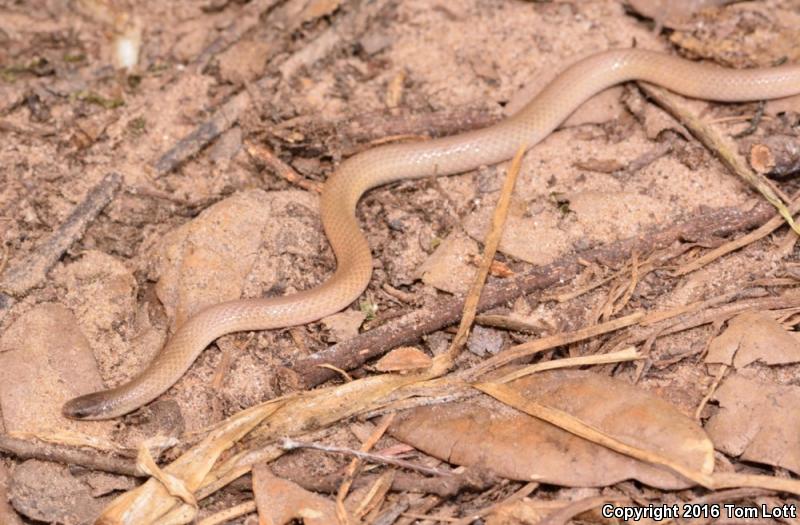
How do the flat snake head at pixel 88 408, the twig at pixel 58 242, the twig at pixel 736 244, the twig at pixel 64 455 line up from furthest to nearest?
the twig at pixel 58 242 < the twig at pixel 736 244 < the flat snake head at pixel 88 408 < the twig at pixel 64 455

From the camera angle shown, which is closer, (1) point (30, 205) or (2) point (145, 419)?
(2) point (145, 419)

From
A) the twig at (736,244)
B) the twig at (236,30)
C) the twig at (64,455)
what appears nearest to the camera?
the twig at (64,455)

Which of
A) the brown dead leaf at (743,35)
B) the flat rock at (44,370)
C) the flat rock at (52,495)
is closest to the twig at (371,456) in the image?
the flat rock at (52,495)

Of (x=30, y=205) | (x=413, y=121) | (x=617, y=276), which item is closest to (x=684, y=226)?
(x=617, y=276)

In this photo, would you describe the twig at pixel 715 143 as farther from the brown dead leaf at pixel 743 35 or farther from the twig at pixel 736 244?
the brown dead leaf at pixel 743 35

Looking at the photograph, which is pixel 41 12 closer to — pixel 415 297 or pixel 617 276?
pixel 415 297

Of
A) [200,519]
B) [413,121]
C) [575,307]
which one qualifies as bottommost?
[200,519]

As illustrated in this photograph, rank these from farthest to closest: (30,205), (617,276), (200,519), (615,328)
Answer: (30,205) → (617,276) → (615,328) → (200,519)
